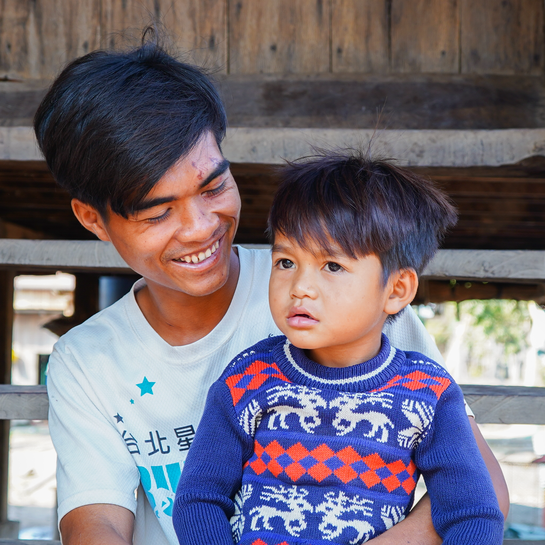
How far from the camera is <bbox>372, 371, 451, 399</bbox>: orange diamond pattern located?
1200 millimetres

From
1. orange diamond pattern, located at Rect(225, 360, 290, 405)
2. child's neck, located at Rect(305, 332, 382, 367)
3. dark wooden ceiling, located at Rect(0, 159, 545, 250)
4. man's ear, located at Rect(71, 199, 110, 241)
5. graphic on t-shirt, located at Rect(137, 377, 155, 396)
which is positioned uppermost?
dark wooden ceiling, located at Rect(0, 159, 545, 250)

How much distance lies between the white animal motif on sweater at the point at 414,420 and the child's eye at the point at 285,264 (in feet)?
1.10

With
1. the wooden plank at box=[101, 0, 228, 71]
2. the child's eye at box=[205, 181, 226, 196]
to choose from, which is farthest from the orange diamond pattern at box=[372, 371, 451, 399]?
the wooden plank at box=[101, 0, 228, 71]

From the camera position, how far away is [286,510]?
1154 millimetres

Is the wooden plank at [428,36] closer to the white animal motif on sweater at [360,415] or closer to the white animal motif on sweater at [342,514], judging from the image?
the white animal motif on sweater at [360,415]

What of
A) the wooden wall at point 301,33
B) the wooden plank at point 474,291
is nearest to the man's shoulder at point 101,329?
the wooden wall at point 301,33

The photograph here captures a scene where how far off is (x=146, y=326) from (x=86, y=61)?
646mm

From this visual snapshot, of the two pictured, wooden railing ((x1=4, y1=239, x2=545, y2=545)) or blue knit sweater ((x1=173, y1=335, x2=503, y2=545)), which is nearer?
blue knit sweater ((x1=173, y1=335, x2=503, y2=545))

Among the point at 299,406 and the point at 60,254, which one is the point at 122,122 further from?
the point at 60,254

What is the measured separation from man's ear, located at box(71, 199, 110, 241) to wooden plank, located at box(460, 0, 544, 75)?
1746 millimetres

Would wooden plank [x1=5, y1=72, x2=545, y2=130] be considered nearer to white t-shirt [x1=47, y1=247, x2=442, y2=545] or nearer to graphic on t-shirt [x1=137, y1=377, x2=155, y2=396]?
white t-shirt [x1=47, y1=247, x2=442, y2=545]

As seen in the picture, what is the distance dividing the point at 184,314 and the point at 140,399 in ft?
0.77

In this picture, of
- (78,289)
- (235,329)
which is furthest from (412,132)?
(78,289)

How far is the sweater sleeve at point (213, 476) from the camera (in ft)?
3.79
